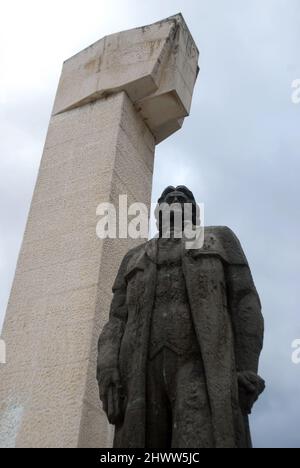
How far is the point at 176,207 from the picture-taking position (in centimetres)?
399

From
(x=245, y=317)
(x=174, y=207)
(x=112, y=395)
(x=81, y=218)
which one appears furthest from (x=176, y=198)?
(x=81, y=218)

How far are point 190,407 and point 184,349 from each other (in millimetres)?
330

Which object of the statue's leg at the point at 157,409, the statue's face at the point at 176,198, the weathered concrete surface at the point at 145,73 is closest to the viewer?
the statue's leg at the point at 157,409

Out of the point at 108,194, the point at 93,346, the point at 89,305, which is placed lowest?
the point at 93,346

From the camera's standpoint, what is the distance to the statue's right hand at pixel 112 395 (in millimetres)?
3332

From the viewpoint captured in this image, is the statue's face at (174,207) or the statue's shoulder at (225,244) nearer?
the statue's shoulder at (225,244)

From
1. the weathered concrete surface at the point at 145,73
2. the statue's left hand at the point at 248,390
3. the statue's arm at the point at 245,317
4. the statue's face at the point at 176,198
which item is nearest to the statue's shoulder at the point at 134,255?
the statue's face at the point at 176,198

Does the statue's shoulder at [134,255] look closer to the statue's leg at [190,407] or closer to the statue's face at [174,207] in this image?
the statue's face at [174,207]

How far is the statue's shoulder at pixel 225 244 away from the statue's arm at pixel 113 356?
2.08 ft
